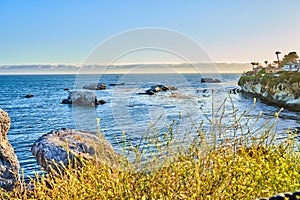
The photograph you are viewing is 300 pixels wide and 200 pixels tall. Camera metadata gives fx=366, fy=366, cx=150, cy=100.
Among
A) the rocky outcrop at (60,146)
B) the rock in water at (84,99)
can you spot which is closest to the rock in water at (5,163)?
the rocky outcrop at (60,146)

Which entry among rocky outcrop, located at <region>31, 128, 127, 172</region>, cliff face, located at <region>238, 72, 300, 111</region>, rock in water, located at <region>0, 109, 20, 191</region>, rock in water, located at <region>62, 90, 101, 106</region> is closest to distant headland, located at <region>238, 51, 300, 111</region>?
cliff face, located at <region>238, 72, 300, 111</region>

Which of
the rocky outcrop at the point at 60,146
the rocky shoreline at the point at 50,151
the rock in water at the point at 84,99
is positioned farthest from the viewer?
the rock in water at the point at 84,99

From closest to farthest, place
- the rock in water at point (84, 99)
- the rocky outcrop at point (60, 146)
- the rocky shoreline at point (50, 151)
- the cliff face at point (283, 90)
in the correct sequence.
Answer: the rocky shoreline at point (50, 151) → the rocky outcrop at point (60, 146) → the cliff face at point (283, 90) → the rock in water at point (84, 99)

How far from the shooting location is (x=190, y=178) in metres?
3.85

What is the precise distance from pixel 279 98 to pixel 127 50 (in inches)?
1562

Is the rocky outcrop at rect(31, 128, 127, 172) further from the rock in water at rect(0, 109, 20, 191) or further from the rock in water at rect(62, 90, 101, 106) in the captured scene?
the rock in water at rect(62, 90, 101, 106)

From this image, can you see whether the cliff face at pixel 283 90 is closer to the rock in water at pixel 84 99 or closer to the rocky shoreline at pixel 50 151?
the rock in water at pixel 84 99

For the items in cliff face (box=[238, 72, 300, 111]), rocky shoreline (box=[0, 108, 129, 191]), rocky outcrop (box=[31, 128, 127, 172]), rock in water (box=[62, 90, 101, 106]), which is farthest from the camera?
rock in water (box=[62, 90, 101, 106])

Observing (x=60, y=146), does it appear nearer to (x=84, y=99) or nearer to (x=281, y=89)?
(x=84, y=99)

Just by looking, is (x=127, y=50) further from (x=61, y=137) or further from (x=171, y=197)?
(x=171, y=197)

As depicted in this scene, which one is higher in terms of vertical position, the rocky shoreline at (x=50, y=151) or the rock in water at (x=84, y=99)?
the rocky shoreline at (x=50, y=151)

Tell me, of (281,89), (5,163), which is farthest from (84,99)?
(5,163)

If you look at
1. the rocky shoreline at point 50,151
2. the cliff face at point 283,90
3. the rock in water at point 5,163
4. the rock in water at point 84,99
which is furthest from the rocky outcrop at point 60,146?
the rock in water at point 84,99

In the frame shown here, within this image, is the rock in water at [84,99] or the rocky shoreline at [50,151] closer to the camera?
the rocky shoreline at [50,151]
